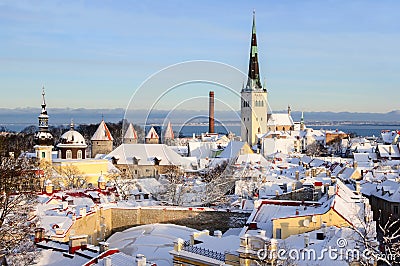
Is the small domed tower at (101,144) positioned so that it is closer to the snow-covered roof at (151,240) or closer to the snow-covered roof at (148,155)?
the snow-covered roof at (148,155)

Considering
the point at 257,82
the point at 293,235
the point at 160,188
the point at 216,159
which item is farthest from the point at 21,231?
the point at 257,82

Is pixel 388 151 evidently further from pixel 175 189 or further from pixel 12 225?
pixel 12 225

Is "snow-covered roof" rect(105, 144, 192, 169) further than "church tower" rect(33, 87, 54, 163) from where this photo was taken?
No

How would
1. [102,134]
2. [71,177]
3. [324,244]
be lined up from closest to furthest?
[324,244]
[71,177]
[102,134]

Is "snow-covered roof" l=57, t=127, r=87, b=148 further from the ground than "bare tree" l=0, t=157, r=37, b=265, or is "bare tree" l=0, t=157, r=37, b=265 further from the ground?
"snow-covered roof" l=57, t=127, r=87, b=148

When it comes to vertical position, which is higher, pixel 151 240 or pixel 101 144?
pixel 101 144

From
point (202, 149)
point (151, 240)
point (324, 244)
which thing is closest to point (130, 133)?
point (151, 240)

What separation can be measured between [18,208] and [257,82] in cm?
6406

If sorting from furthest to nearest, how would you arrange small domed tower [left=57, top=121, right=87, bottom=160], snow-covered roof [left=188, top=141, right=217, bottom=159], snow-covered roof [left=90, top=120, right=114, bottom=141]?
snow-covered roof [left=90, top=120, right=114, bottom=141] < small domed tower [left=57, top=121, right=87, bottom=160] < snow-covered roof [left=188, top=141, right=217, bottom=159]

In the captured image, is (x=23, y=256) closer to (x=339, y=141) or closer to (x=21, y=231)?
(x=21, y=231)

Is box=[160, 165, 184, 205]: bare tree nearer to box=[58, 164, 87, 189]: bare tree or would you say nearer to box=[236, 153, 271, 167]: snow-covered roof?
box=[58, 164, 87, 189]: bare tree

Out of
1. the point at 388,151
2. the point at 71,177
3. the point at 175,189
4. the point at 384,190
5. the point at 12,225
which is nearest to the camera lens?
the point at 12,225

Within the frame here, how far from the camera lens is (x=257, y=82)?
255ft

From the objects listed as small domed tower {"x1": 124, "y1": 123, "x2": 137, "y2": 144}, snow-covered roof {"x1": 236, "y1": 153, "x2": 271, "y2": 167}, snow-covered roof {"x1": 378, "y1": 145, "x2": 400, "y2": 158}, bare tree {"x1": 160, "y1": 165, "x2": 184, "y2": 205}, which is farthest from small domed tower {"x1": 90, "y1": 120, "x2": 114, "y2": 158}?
snow-covered roof {"x1": 378, "y1": 145, "x2": 400, "y2": 158}
